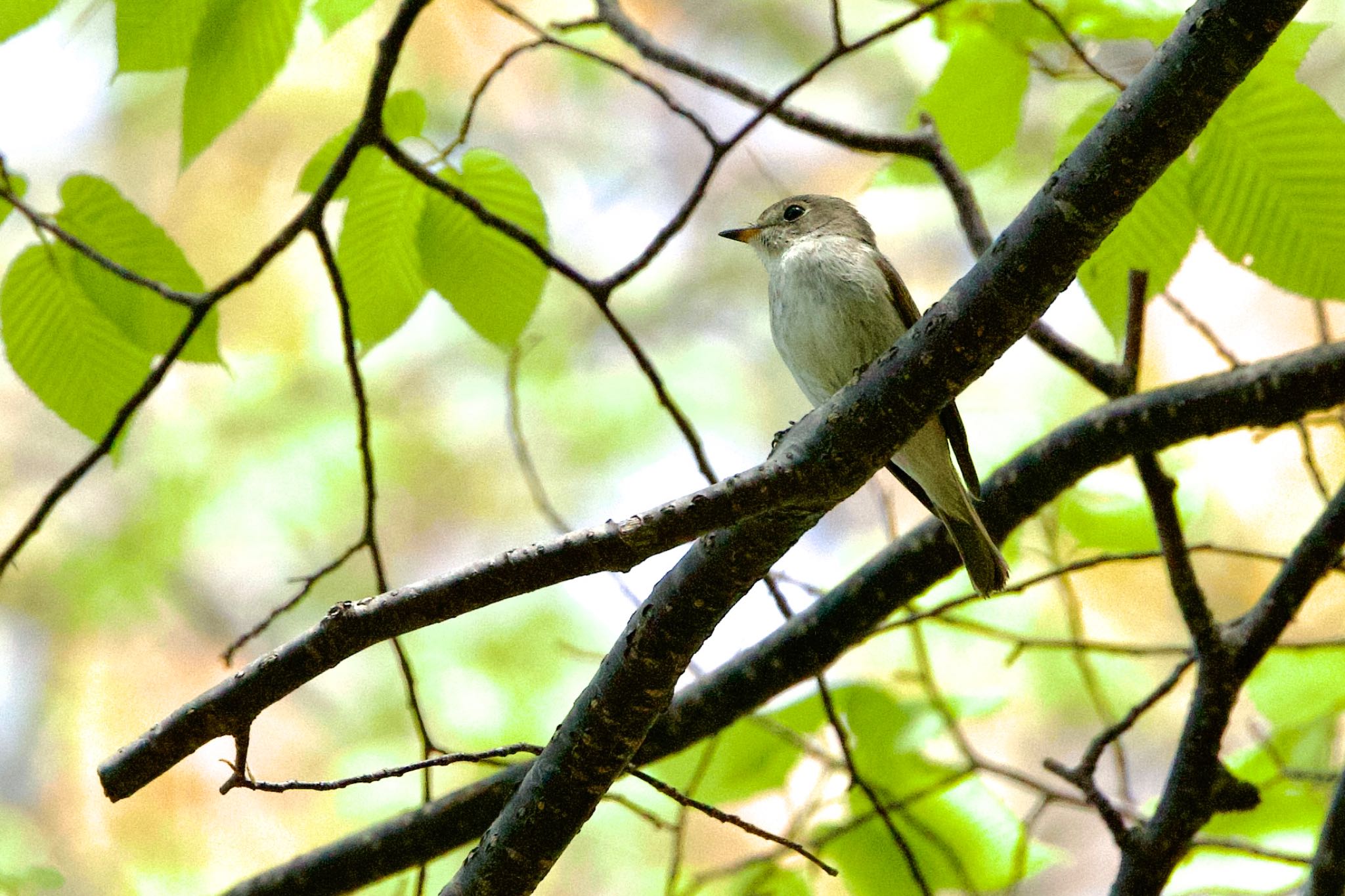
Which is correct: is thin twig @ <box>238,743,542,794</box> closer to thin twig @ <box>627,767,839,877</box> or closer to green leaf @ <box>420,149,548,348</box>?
thin twig @ <box>627,767,839,877</box>

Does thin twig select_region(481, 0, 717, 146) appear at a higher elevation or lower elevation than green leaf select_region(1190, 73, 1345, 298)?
higher

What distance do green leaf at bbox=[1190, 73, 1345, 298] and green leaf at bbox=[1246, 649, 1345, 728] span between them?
40.9 inches

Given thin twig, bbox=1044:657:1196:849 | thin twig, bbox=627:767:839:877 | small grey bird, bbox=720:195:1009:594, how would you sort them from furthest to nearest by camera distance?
small grey bird, bbox=720:195:1009:594 < thin twig, bbox=1044:657:1196:849 < thin twig, bbox=627:767:839:877

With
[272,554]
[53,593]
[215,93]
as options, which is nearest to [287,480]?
[272,554]

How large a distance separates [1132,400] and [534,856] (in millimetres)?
1611

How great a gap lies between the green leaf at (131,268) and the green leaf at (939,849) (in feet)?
5.98

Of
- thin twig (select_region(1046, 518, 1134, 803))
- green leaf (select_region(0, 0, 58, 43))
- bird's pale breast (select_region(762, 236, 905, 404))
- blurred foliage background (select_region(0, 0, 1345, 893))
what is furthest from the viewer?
blurred foliage background (select_region(0, 0, 1345, 893))

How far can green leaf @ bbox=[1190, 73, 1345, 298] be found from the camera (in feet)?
7.11

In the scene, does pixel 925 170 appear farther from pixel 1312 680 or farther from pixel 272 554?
pixel 272 554

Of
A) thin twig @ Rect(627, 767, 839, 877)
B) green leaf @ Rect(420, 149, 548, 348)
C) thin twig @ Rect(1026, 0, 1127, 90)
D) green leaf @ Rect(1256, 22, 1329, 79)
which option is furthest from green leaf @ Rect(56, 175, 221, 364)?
green leaf @ Rect(1256, 22, 1329, 79)

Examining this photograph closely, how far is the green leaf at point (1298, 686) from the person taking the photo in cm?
283

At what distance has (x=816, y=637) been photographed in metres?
2.72

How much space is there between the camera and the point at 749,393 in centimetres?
823

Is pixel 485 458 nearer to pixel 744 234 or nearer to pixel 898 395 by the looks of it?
pixel 744 234
